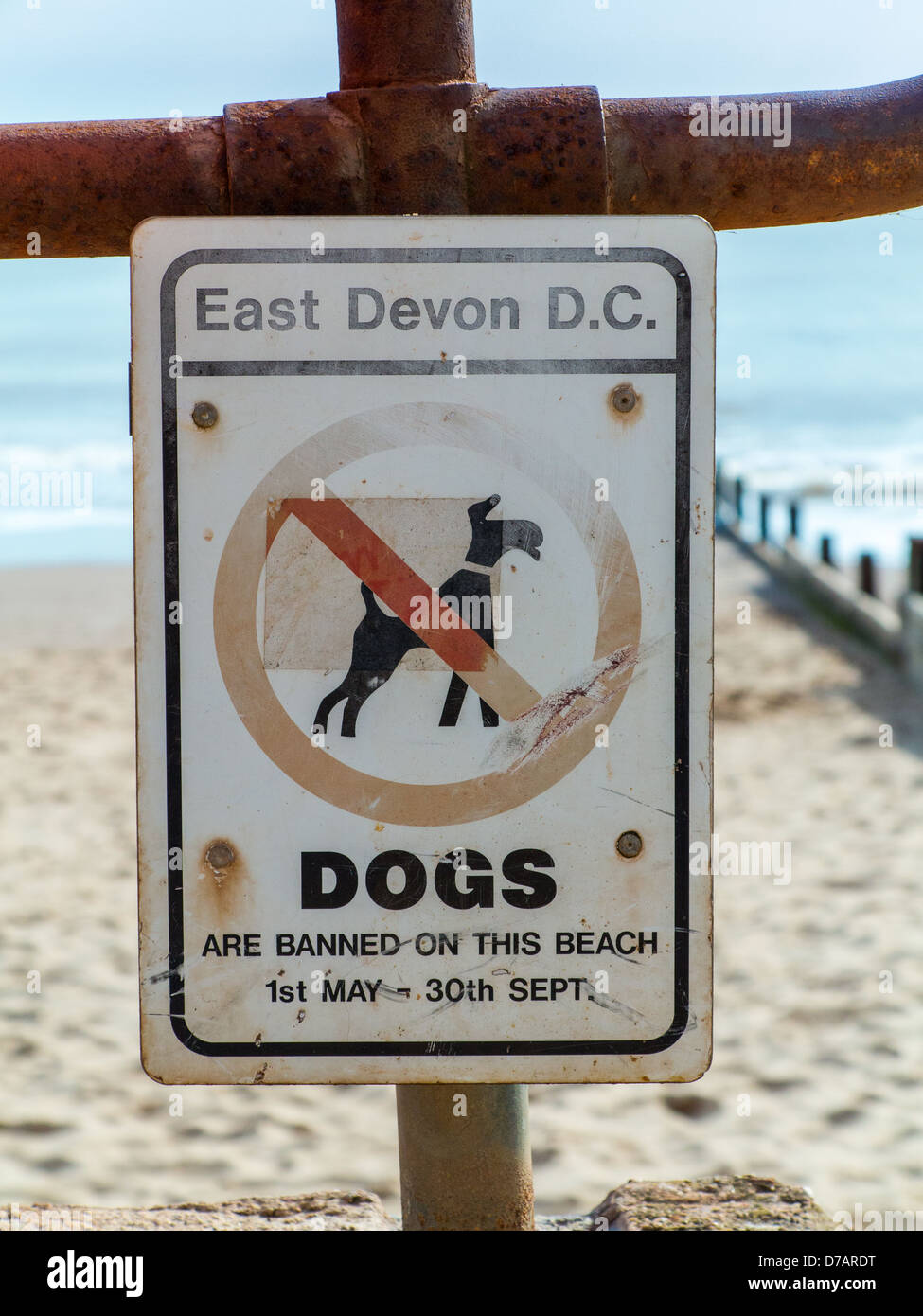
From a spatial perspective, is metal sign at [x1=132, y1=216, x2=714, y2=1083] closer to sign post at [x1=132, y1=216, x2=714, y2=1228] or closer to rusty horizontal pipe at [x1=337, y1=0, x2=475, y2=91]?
sign post at [x1=132, y1=216, x2=714, y2=1228]

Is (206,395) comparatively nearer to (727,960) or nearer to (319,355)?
(319,355)

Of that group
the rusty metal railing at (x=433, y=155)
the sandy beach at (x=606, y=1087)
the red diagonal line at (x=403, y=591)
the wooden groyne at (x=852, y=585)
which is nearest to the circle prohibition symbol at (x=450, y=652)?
the red diagonal line at (x=403, y=591)

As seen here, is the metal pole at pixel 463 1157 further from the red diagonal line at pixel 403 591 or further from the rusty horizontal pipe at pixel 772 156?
the rusty horizontal pipe at pixel 772 156

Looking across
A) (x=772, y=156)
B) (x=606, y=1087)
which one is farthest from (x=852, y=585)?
(x=772, y=156)

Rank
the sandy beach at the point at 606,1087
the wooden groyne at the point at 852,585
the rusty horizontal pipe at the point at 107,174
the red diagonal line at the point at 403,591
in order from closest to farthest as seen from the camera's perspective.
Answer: the red diagonal line at the point at 403,591, the rusty horizontal pipe at the point at 107,174, the sandy beach at the point at 606,1087, the wooden groyne at the point at 852,585

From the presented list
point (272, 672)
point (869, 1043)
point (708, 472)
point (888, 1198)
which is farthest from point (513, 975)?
point (869, 1043)

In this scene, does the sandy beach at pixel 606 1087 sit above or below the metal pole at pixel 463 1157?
below

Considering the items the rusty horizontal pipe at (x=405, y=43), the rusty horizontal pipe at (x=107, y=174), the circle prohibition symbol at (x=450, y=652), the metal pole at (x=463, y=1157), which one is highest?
the rusty horizontal pipe at (x=405, y=43)

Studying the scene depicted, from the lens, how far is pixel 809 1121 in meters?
3.45

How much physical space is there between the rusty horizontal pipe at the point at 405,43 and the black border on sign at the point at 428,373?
0.20 m

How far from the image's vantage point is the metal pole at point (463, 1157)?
1.11 m

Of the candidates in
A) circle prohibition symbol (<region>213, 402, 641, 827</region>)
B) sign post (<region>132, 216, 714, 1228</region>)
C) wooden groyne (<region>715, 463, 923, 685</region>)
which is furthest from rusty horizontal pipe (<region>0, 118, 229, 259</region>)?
wooden groyne (<region>715, 463, 923, 685</region>)

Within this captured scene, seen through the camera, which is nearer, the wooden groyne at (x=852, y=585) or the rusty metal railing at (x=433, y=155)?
the rusty metal railing at (x=433, y=155)

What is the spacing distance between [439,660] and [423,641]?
0.08ft
